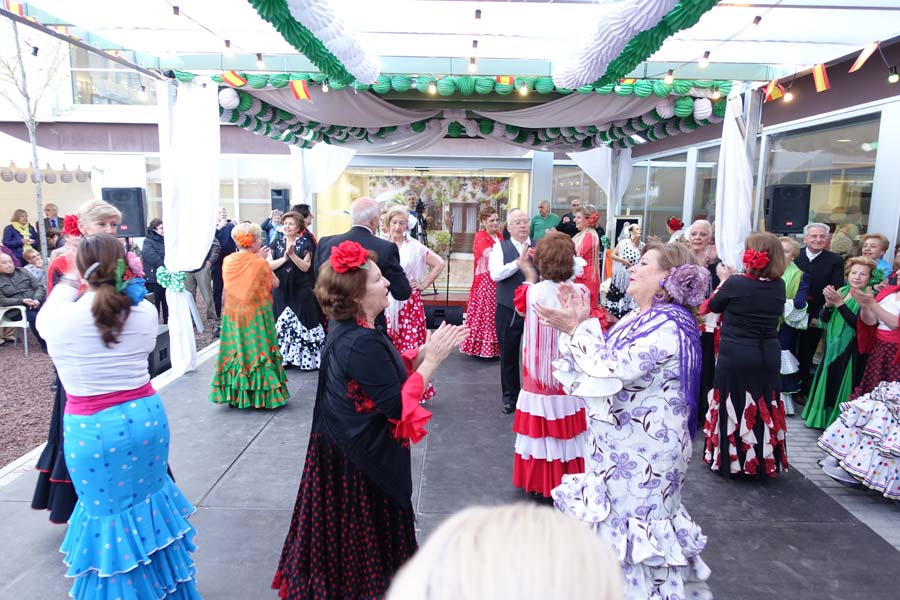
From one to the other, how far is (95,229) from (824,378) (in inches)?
220

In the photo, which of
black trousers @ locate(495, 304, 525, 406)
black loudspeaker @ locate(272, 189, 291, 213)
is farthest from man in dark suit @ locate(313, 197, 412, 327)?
black loudspeaker @ locate(272, 189, 291, 213)

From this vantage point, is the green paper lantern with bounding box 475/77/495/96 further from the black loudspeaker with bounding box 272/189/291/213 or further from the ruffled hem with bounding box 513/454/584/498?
the black loudspeaker with bounding box 272/189/291/213

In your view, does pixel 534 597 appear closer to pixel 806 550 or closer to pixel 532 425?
pixel 532 425

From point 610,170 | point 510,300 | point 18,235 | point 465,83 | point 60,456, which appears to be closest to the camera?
point 60,456

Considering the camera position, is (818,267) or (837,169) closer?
(818,267)

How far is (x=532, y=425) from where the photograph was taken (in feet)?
11.6

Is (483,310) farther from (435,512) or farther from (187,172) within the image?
(435,512)

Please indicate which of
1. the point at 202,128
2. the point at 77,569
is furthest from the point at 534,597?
the point at 202,128

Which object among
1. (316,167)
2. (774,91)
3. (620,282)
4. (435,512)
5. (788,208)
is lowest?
(435,512)

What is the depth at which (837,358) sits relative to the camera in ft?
15.8

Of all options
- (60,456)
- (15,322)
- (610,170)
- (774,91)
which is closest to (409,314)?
(60,456)

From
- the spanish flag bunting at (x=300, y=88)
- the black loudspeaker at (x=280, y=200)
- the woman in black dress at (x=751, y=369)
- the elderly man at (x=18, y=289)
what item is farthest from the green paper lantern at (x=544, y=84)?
the elderly man at (x=18, y=289)

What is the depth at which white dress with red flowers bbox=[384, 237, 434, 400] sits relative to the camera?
5.30 m

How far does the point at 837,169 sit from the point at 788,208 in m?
1.24
